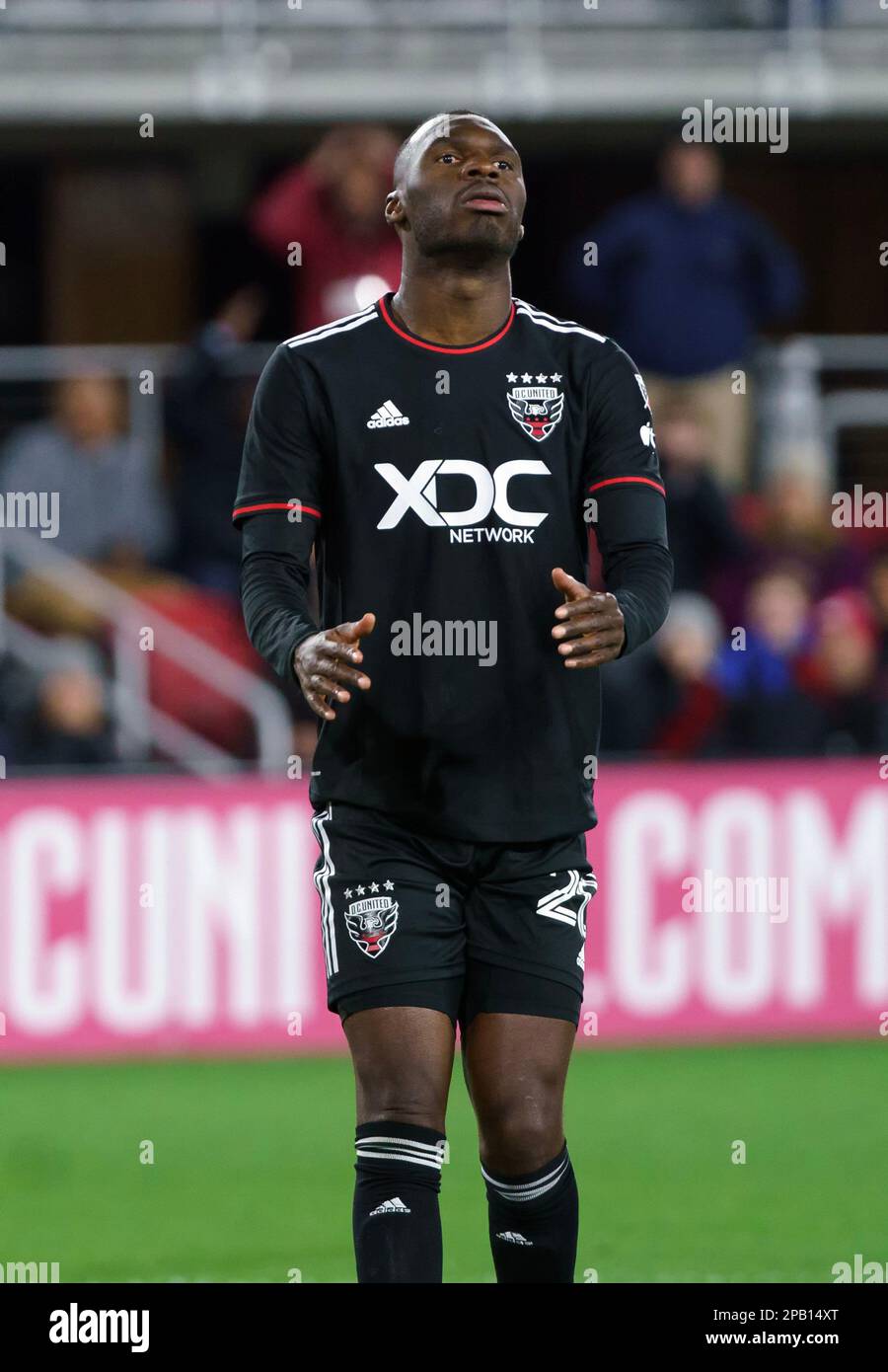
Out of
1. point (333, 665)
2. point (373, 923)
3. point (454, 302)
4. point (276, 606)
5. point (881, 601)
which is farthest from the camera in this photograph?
point (881, 601)

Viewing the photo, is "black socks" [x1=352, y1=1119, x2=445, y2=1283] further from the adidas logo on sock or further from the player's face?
the player's face

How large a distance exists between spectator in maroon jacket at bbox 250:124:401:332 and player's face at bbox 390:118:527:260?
6954 millimetres

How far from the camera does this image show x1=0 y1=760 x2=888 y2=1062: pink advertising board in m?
10.5

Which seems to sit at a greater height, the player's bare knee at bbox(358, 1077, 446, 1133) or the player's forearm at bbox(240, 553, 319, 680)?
the player's forearm at bbox(240, 553, 319, 680)

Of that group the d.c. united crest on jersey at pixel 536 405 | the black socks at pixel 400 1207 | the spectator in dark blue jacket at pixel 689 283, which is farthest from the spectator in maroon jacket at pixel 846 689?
the black socks at pixel 400 1207

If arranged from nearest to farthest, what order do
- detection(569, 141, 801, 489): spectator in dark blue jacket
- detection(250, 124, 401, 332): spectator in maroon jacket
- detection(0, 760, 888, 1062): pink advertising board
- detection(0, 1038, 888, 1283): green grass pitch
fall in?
detection(0, 1038, 888, 1283): green grass pitch, detection(0, 760, 888, 1062): pink advertising board, detection(250, 124, 401, 332): spectator in maroon jacket, detection(569, 141, 801, 489): spectator in dark blue jacket

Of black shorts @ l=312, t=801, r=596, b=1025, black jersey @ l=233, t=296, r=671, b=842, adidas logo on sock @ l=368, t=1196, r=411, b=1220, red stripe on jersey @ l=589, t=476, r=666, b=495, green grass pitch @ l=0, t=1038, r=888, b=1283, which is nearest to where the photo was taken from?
adidas logo on sock @ l=368, t=1196, r=411, b=1220

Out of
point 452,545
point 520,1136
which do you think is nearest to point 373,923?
point 520,1136

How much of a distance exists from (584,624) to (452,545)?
0.38m

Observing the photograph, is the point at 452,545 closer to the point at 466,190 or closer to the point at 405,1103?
the point at 466,190

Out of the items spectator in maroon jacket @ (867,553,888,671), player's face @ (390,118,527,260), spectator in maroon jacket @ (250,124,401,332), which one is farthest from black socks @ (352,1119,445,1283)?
spectator in maroon jacket @ (867,553,888,671)

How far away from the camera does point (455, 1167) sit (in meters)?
8.11

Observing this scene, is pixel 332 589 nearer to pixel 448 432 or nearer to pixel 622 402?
pixel 448 432

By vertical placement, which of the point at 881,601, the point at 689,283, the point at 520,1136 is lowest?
the point at 520,1136
